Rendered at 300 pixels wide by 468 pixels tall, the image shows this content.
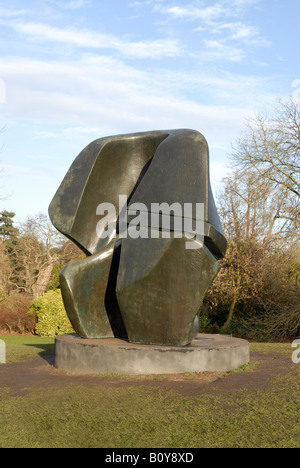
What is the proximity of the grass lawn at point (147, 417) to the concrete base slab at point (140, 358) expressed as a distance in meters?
0.48

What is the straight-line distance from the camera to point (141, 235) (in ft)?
24.7

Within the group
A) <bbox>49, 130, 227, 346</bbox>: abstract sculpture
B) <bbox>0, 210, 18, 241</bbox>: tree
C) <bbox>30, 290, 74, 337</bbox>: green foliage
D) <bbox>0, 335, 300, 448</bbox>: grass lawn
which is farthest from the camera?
<bbox>0, 210, 18, 241</bbox>: tree

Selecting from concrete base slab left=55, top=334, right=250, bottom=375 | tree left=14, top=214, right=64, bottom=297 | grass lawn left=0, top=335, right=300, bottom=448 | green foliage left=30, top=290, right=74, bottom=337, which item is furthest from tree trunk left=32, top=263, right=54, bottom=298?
grass lawn left=0, top=335, right=300, bottom=448

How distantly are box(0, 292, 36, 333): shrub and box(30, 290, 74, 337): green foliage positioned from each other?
1.88 metres

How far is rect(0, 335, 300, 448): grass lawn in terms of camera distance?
405 cm

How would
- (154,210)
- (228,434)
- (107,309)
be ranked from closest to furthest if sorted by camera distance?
(228,434)
(154,210)
(107,309)

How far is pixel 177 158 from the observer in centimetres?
763

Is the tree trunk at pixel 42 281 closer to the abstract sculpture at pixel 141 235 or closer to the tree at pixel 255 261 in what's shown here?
the tree at pixel 255 261

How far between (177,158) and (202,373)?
10.9 feet

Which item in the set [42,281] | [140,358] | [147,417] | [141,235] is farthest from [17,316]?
[147,417]

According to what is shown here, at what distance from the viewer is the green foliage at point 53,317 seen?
664 inches

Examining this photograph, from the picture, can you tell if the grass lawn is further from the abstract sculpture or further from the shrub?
the shrub

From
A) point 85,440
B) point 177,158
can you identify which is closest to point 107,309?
point 177,158
